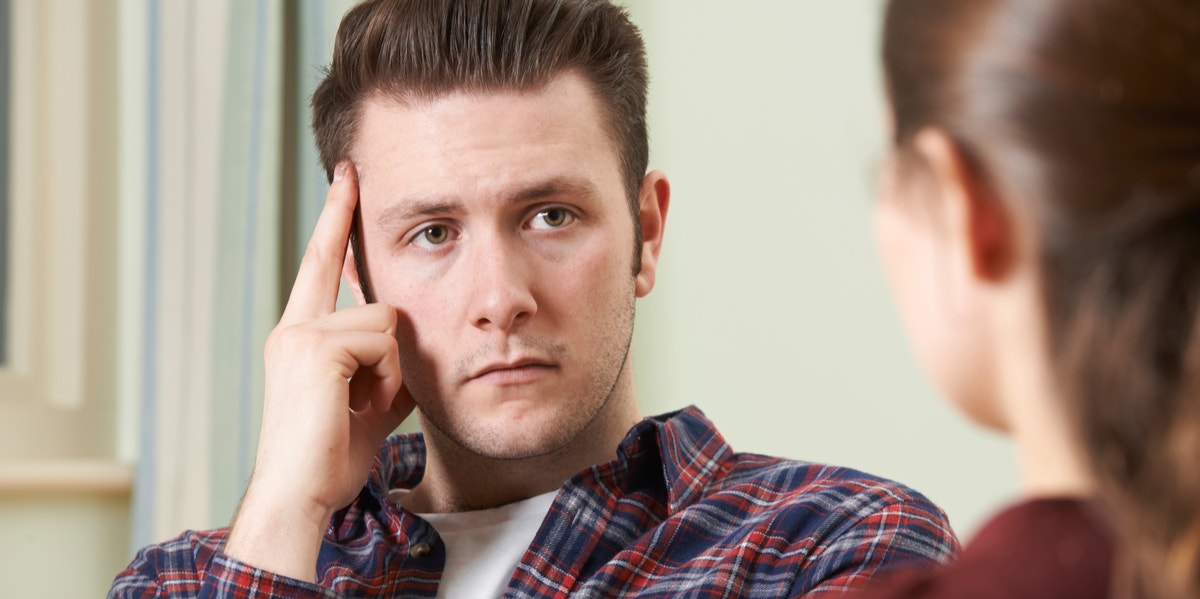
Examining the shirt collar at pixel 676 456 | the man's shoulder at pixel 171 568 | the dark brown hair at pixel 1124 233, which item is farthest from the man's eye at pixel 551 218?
the dark brown hair at pixel 1124 233

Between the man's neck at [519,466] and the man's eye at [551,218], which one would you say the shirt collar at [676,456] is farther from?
the man's eye at [551,218]

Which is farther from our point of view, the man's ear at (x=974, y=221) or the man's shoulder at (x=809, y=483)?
the man's shoulder at (x=809, y=483)

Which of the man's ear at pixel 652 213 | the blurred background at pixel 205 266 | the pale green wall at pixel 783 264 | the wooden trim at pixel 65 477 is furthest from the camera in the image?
the pale green wall at pixel 783 264

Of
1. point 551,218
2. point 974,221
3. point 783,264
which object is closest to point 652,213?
point 551,218

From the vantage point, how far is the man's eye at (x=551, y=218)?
1.41 m

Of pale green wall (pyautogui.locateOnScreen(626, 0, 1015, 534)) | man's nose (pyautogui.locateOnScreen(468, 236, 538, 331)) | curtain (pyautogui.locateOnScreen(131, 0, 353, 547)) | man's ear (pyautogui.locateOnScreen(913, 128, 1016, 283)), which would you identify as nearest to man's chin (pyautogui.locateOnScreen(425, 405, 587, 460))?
man's nose (pyautogui.locateOnScreen(468, 236, 538, 331))

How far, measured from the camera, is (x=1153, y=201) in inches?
21.5

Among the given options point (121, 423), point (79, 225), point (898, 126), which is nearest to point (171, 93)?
point (79, 225)

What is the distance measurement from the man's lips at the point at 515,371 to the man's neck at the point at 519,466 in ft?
0.37

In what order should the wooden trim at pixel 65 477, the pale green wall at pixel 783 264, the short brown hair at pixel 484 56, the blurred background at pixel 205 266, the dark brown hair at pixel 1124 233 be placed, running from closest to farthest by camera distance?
the dark brown hair at pixel 1124 233 → the short brown hair at pixel 484 56 → the wooden trim at pixel 65 477 → the blurred background at pixel 205 266 → the pale green wall at pixel 783 264

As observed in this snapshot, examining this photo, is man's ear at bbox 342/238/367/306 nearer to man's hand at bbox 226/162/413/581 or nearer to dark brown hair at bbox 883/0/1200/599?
man's hand at bbox 226/162/413/581

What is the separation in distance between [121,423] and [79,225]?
0.36m

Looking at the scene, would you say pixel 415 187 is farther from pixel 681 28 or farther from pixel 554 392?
pixel 681 28

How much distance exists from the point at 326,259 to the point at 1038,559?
1118mm
